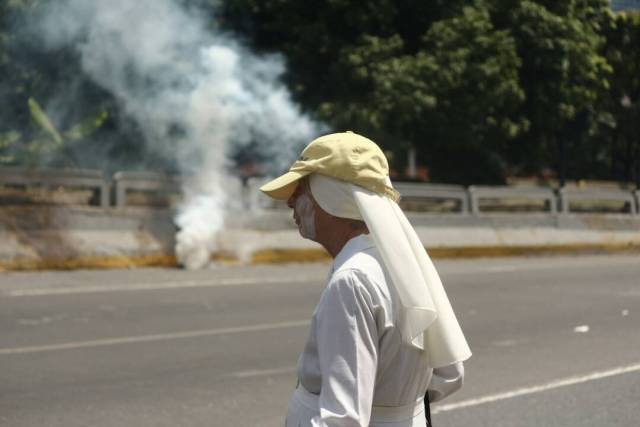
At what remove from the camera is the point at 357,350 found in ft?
8.54

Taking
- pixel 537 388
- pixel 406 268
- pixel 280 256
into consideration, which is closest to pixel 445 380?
pixel 406 268

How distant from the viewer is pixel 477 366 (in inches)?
337

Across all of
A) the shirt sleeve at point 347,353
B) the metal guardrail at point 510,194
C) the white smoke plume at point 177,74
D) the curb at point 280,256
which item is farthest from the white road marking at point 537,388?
the metal guardrail at point 510,194

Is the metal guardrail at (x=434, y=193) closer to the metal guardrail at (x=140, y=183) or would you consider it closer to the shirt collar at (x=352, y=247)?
the metal guardrail at (x=140, y=183)

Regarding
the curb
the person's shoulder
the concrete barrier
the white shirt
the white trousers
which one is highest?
the person's shoulder

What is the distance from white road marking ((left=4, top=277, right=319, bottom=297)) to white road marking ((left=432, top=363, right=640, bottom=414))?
255 inches

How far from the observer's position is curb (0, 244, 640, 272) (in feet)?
46.2

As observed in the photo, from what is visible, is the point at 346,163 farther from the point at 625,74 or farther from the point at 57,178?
the point at 625,74

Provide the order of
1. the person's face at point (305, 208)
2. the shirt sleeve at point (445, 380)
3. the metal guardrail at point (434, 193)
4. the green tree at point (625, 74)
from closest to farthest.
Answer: the person's face at point (305, 208)
the shirt sleeve at point (445, 380)
the metal guardrail at point (434, 193)
the green tree at point (625, 74)

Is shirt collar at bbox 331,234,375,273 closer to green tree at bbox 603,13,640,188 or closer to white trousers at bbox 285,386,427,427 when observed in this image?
white trousers at bbox 285,386,427,427

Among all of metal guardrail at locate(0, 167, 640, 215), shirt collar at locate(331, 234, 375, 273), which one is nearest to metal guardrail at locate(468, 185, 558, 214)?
metal guardrail at locate(0, 167, 640, 215)

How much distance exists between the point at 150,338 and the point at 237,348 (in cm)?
94

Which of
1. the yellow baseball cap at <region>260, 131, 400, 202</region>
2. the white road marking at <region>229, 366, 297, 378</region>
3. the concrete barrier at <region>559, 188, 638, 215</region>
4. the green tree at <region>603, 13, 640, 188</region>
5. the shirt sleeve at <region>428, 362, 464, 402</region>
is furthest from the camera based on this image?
the green tree at <region>603, 13, 640, 188</region>

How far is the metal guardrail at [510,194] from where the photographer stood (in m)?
19.3
